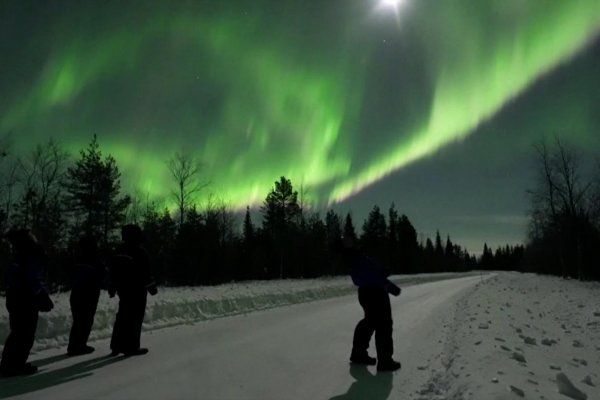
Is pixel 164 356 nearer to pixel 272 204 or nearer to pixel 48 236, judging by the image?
pixel 48 236

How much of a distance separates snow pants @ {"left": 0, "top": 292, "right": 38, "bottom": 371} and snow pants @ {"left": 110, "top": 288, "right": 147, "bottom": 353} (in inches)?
51.8

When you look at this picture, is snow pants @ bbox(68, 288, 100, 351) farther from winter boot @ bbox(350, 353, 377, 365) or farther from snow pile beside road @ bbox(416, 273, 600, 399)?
snow pile beside road @ bbox(416, 273, 600, 399)

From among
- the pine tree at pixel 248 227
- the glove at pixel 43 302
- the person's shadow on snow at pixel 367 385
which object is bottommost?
the person's shadow on snow at pixel 367 385

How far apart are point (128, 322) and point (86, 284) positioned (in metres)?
1.06

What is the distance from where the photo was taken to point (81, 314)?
7.64m

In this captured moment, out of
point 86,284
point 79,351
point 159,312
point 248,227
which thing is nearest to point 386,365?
point 79,351

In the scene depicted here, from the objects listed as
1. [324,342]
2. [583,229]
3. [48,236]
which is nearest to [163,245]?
[48,236]

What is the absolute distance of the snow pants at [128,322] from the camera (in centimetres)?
736

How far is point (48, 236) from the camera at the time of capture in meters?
33.6

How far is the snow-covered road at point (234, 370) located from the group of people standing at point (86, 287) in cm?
42

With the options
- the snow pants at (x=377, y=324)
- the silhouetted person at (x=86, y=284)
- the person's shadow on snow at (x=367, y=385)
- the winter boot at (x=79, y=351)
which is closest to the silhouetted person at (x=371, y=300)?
the snow pants at (x=377, y=324)

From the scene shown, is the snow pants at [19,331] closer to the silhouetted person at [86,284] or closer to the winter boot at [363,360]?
the silhouetted person at [86,284]

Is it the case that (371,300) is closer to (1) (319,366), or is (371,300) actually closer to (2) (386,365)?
(2) (386,365)

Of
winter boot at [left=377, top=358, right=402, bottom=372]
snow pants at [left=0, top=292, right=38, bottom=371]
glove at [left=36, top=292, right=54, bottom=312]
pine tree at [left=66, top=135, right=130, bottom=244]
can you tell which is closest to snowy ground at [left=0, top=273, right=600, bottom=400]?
winter boot at [left=377, top=358, right=402, bottom=372]
